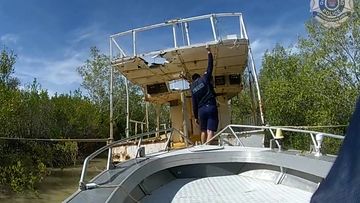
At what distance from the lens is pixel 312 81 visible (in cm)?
1727

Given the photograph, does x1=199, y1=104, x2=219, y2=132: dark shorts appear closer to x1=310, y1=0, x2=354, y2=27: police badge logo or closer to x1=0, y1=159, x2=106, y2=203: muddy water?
x1=0, y1=159, x2=106, y2=203: muddy water

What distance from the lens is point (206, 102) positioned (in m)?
7.83

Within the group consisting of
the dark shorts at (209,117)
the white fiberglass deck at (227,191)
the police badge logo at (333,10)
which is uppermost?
the police badge logo at (333,10)

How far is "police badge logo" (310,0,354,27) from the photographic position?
15.5 m

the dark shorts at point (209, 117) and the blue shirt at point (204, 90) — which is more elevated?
the blue shirt at point (204, 90)

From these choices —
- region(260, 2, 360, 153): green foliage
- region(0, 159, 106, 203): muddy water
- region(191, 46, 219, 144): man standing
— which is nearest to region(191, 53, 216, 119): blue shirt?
region(191, 46, 219, 144): man standing

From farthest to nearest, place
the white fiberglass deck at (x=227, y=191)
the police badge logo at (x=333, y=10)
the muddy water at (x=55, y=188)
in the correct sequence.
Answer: the police badge logo at (x=333, y=10)
the muddy water at (x=55, y=188)
the white fiberglass deck at (x=227, y=191)

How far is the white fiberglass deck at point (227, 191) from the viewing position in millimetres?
4203

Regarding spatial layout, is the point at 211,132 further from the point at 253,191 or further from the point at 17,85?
the point at 17,85

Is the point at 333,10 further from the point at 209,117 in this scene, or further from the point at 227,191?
the point at 227,191

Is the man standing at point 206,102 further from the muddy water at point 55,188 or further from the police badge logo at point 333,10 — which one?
the police badge logo at point 333,10

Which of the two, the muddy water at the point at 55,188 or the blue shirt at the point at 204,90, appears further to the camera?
the muddy water at the point at 55,188

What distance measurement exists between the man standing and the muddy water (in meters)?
4.75

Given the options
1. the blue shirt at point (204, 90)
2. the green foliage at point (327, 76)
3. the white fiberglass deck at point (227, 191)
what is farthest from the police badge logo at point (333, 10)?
the white fiberglass deck at point (227, 191)
